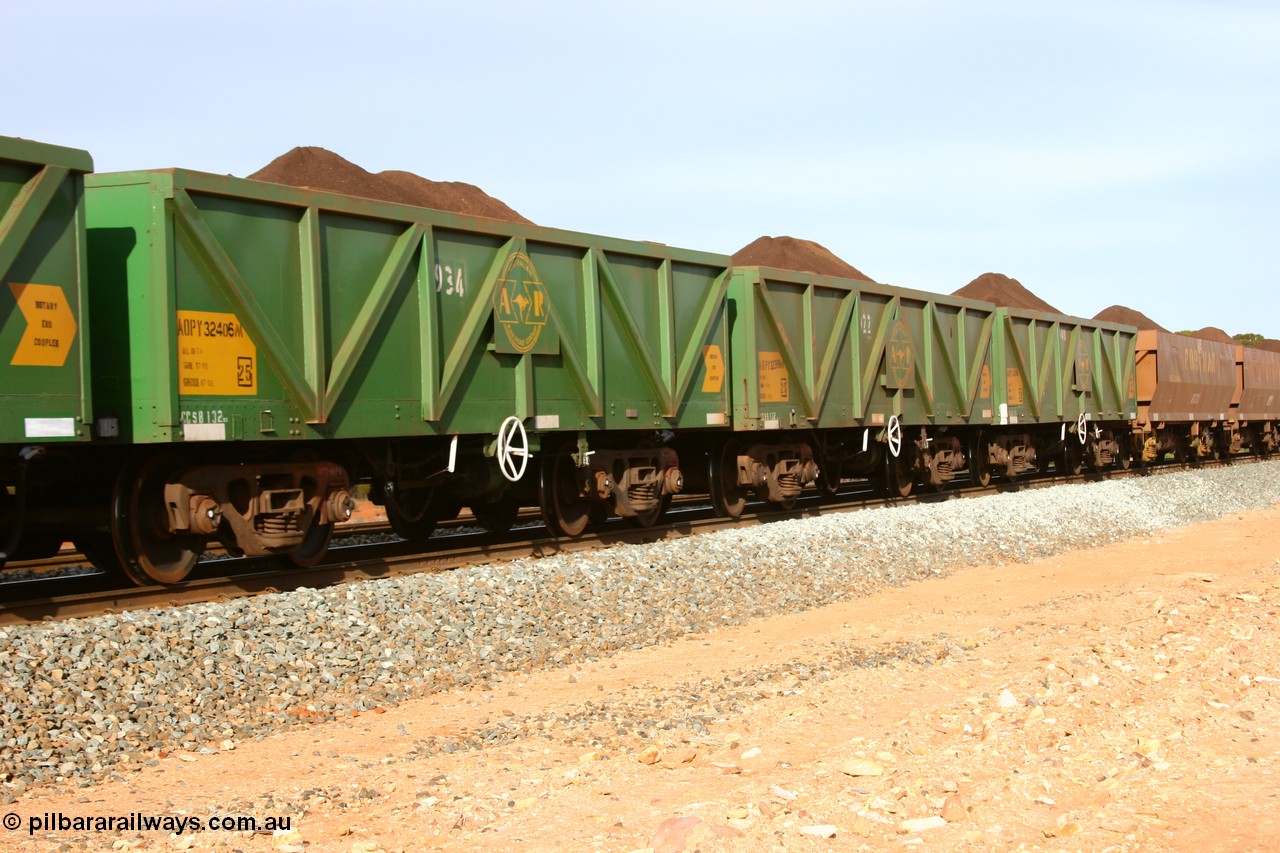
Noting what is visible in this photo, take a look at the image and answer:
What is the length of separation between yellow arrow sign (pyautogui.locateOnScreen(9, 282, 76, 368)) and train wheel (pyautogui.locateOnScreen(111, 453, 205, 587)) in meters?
1.20

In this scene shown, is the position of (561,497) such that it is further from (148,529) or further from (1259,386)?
(1259,386)

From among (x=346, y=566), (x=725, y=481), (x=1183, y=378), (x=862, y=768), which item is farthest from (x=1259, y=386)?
(x=862, y=768)

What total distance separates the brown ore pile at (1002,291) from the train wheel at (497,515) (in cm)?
9272

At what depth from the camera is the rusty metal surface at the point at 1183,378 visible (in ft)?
94.8

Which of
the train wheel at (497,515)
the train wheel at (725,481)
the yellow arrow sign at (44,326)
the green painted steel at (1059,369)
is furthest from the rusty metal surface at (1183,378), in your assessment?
the yellow arrow sign at (44,326)

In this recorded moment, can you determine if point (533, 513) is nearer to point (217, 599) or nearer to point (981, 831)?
point (217, 599)

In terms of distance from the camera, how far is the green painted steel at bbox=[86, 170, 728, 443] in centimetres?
860

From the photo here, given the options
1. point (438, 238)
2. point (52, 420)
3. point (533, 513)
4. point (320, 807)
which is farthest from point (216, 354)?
point (533, 513)

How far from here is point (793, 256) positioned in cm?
8319

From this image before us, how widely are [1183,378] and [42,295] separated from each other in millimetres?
29203

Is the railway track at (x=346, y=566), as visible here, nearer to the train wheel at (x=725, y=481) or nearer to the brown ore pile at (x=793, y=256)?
the train wheel at (x=725, y=481)

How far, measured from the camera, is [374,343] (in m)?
10.3

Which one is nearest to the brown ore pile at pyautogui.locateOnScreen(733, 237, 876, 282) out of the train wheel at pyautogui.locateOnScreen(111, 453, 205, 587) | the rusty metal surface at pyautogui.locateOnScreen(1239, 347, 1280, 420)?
the rusty metal surface at pyautogui.locateOnScreen(1239, 347, 1280, 420)

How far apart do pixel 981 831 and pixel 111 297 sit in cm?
734
